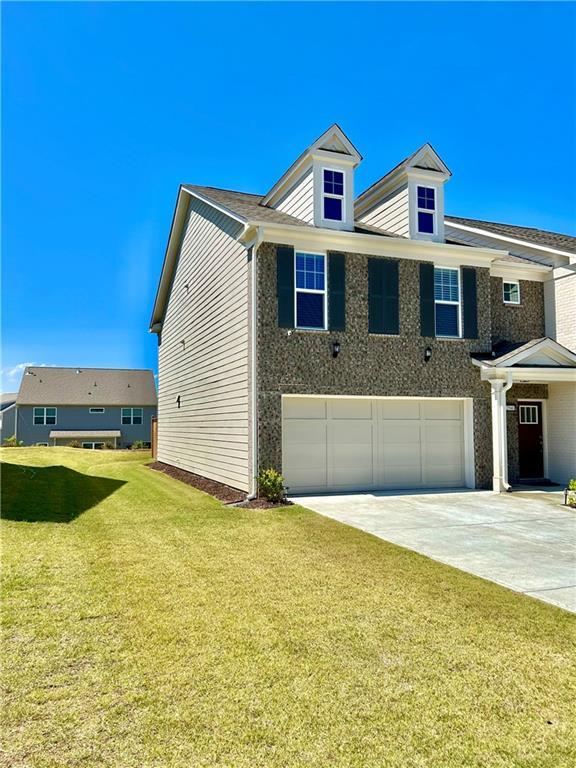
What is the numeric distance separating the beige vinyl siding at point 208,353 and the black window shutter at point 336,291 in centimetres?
198

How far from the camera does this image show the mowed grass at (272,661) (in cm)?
272

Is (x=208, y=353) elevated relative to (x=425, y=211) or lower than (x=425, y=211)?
lower

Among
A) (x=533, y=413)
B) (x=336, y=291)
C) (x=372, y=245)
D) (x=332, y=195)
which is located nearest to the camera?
(x=336, y=291)

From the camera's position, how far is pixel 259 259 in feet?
37.1

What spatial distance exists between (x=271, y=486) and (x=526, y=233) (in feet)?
44.2

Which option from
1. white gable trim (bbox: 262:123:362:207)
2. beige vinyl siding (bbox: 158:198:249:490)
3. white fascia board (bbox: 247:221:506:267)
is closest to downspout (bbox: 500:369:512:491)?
white fascia board (bbox: 247:221:506:267)

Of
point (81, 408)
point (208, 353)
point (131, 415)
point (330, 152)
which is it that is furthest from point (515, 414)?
point (81, 408)

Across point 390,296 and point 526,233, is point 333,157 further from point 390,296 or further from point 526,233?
point 526,233

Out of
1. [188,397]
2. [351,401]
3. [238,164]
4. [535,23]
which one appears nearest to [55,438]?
[188,397]

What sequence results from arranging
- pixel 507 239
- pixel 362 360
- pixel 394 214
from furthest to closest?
pixel 507 239 < pixel 394 214 < pixel 362 360

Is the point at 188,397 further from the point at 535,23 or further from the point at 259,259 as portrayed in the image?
the point at 535,23

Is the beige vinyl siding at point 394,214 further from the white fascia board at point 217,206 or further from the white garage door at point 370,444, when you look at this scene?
the white garage door at point 370,444

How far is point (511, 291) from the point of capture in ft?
48.5

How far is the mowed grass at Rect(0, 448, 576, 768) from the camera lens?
8.93 ft
